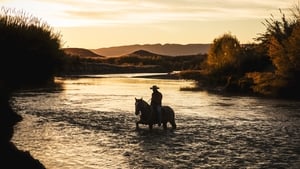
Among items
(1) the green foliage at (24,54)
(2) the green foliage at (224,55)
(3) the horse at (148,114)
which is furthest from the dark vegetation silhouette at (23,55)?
(2) the green foliage at (224,55)

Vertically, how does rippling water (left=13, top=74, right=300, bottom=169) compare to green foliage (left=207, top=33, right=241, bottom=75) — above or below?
below

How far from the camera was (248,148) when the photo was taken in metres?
20.2

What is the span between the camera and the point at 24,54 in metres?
42.4

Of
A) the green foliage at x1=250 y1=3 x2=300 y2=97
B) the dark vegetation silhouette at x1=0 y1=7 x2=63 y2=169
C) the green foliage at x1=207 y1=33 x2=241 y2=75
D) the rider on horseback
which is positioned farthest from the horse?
the green foliage at x1=207 y1=33 x2=241 y2=75

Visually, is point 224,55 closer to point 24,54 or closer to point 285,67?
point 285,67

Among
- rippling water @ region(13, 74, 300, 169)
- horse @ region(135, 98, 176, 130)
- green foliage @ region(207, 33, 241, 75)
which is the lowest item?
rippling water @ region(13, 74, 300, 169)

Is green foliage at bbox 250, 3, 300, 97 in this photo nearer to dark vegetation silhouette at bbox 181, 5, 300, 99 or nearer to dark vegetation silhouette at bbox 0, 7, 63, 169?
dark vegetation silhouette at bbox 181, 5, 300, 99

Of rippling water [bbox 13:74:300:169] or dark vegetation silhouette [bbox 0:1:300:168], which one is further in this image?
dark vegetation silhouette [bbox 0:1:300:168]

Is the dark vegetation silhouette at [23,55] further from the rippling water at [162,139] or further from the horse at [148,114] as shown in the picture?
the horse at [148,114]

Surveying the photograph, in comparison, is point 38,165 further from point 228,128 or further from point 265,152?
point 228,128

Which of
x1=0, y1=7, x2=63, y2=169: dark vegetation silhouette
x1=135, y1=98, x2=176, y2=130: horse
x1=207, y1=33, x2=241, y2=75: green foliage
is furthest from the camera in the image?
x1=207, y1=33, x2=241, y2=75: green foliage

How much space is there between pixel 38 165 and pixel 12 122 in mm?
15230

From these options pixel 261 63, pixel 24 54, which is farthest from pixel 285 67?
pixel 24 54

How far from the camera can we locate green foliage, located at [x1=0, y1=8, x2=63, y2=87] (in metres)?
40.7
